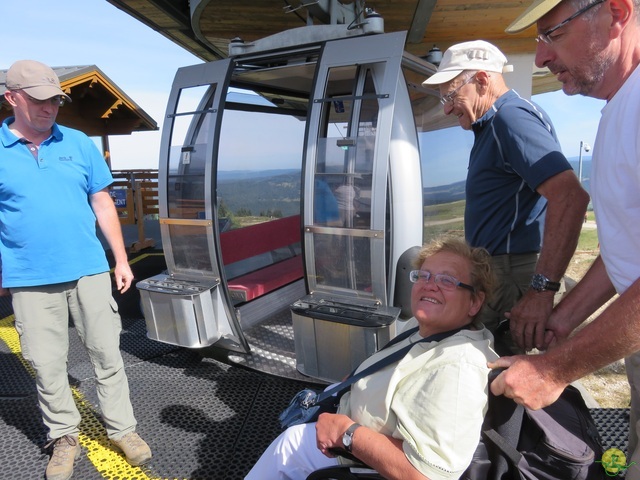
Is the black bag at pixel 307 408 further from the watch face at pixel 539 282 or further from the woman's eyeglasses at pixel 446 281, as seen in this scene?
the watch face at pixel 539 282

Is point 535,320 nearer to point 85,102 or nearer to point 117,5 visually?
point 117,5

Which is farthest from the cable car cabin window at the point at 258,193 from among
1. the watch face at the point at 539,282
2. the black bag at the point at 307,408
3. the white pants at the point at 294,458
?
the watch face at the point at 539,282

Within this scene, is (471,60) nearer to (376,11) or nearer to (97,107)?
(376,11)

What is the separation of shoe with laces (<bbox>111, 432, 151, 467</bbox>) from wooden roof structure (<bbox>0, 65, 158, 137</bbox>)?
6778mm

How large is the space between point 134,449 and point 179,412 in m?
0.52

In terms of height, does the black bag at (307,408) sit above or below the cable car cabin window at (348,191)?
below

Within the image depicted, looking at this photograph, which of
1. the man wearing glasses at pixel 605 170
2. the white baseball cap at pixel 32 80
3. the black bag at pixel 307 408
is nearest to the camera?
the man wearing glasses at pixel 605 170

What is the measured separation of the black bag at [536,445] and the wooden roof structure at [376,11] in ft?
10.9

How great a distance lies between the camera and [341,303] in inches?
114

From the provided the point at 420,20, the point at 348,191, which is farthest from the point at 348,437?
the point at 420,20

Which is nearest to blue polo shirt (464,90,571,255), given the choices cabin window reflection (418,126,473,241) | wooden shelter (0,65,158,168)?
cabin window reflection (418,126,473,241)

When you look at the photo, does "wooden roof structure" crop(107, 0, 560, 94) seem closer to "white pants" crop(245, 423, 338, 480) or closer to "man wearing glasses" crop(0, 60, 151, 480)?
"man wearing glasses" crop(0, 60, 151, 480)

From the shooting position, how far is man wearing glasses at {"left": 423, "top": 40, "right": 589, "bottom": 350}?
1706 millimetres

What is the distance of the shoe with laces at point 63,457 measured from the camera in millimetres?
2494
